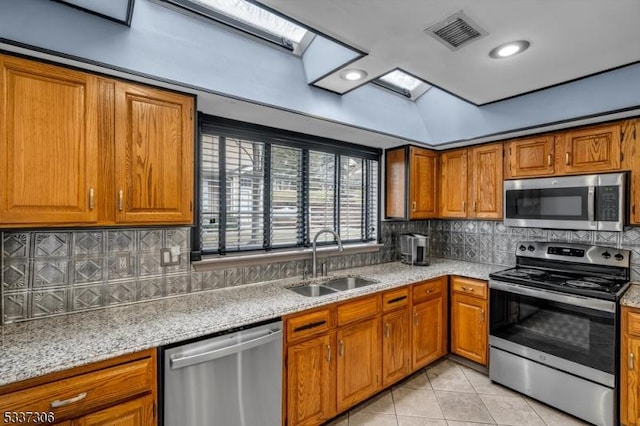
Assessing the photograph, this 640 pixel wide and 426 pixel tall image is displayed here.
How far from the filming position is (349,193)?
3.26 metres

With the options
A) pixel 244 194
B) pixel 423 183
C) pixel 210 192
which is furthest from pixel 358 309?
pixel 423 183

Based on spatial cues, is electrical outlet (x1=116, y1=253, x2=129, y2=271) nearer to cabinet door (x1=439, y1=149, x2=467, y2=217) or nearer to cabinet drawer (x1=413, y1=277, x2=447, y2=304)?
cabinet drawer (x1=413, y1=277, x2=447, y2=304)

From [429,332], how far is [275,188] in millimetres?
1977

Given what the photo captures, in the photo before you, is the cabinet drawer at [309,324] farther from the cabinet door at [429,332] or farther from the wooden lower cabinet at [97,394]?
the cabinet door at [429,332]

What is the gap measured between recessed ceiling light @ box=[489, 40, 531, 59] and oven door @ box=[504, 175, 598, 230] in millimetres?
1325

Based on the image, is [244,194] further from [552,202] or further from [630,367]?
[630,367]

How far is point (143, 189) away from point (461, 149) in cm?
312

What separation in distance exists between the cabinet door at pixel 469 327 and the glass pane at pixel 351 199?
1.19 metres

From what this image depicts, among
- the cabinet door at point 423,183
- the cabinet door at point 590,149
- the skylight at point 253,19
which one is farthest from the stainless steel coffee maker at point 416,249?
the skylight at point 253,19

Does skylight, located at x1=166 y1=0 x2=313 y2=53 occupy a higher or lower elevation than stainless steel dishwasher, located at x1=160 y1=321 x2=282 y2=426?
higher

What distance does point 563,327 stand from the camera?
230 centimetres

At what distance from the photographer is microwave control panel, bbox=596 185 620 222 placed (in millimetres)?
2303

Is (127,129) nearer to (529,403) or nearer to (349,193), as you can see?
(349,193)

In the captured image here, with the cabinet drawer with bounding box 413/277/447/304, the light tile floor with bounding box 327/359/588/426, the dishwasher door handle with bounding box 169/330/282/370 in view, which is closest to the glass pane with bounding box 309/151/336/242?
the cabinet drawer with bounding box 413/277/447/304
